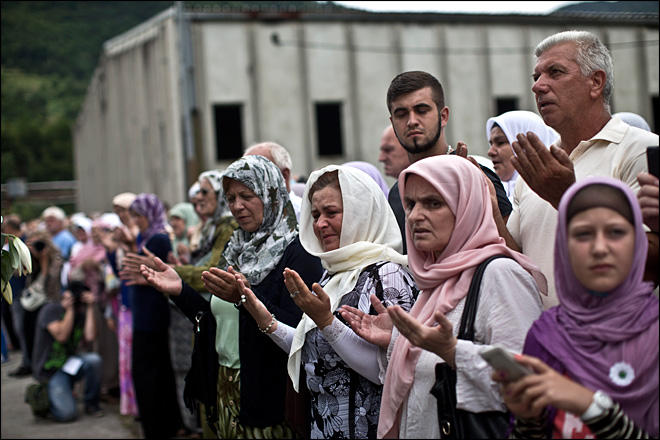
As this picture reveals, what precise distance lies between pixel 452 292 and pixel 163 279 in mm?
2399

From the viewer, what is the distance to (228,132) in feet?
60.2

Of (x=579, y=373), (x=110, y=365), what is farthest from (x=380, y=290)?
(x=110, y=365)

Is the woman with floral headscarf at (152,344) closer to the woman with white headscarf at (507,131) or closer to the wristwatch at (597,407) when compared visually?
the woman with white headscarf at (507,131)

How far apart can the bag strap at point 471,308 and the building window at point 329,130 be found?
54.3 feet

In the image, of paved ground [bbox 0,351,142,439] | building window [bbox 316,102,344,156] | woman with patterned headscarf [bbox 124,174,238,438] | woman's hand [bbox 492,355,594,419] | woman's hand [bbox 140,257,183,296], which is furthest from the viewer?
building window [bbox 316,102,344,156]

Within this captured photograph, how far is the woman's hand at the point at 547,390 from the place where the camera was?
6.38ft

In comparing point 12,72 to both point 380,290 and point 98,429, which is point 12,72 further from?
point 380,290

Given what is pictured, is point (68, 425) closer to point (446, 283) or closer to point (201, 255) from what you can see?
point (201, 255)

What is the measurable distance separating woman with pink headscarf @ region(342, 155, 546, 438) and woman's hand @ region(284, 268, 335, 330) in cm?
42

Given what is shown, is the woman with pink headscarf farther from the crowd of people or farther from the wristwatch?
the wristwatch

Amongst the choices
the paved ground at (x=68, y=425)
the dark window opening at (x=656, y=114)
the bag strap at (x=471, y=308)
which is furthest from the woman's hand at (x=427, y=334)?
the dark window opening at (x=656, y=114)

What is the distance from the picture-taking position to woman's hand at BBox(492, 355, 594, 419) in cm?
195

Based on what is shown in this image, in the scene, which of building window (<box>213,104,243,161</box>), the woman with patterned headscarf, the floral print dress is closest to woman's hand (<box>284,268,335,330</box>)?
the floral print dress

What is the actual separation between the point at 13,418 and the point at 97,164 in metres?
28.8
